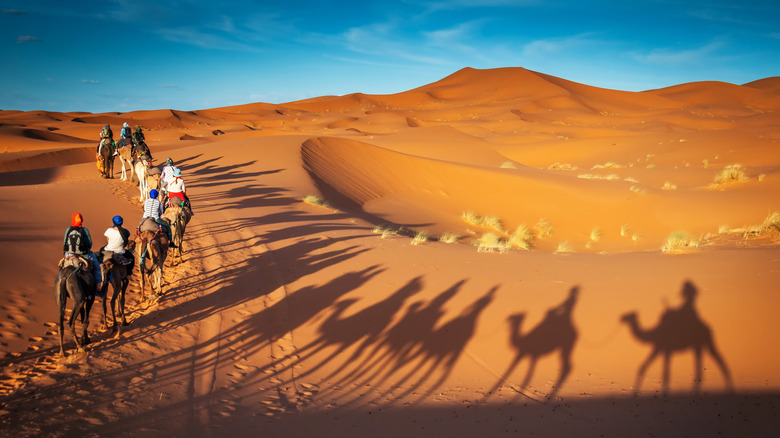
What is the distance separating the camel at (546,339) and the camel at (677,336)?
2.99 feet

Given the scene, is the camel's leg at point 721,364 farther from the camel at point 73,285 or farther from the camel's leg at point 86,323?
the camel's leg at point 86,323

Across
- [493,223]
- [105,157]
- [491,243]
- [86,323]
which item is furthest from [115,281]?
[493,223]

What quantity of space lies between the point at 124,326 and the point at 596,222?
17792mm

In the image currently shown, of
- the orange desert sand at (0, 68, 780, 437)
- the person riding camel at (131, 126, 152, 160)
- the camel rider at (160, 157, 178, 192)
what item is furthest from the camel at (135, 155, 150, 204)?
the camel rider at (160, 157, 178, 192)

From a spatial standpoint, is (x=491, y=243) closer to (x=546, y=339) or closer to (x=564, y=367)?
(x=546, y=339)

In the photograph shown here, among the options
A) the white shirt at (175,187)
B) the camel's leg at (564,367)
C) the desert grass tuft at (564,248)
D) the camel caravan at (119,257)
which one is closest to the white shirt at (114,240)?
the camel caravan at (119,257)

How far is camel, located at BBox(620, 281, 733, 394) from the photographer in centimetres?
645

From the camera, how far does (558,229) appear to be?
19.5 metres

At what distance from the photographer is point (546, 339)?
751 centimetres

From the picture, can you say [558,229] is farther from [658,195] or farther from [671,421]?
[671,421]

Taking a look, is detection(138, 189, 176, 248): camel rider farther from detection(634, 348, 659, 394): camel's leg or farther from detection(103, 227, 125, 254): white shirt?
detection(634, 348, 659, 394): camel's leg

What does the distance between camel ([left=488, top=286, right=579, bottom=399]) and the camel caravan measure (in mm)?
6169

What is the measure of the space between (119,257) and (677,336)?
351 inches

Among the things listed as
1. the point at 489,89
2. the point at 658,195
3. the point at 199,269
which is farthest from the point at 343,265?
the point at 489,89
